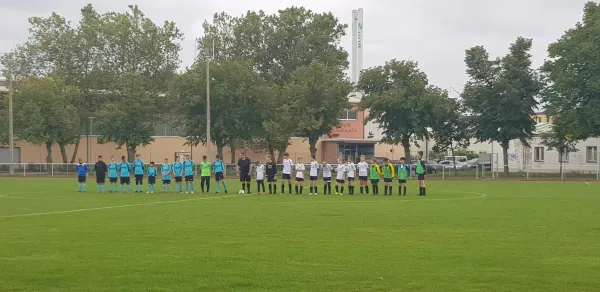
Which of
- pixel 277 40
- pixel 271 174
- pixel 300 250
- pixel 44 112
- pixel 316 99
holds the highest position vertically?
pixel 277 40

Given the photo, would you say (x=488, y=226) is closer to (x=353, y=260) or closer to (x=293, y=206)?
(x=353, y=260)

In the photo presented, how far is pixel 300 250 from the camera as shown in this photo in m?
13.1

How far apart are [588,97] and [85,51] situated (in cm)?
4485

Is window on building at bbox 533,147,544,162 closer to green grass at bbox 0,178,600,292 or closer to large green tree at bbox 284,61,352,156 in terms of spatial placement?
large green tree at bbox 284,61,352,156

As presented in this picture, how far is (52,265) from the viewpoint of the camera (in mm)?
11453

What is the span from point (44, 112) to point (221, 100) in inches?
586

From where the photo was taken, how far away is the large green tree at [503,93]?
59.4 meters

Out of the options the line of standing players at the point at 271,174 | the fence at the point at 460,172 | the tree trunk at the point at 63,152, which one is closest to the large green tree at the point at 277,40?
the tree trunk at the point at 63,152

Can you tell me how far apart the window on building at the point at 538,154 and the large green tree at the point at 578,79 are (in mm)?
15246

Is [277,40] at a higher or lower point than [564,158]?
higher

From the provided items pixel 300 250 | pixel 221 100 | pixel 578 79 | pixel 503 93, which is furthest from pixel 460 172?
pixel 300 250

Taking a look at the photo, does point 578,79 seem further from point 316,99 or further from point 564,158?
point 316,99

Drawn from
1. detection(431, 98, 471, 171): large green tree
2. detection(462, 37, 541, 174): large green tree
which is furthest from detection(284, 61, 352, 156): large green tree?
detection(462, 37, 541, 174): large green tree

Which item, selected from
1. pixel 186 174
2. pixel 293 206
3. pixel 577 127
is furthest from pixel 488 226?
pixel 577 127
